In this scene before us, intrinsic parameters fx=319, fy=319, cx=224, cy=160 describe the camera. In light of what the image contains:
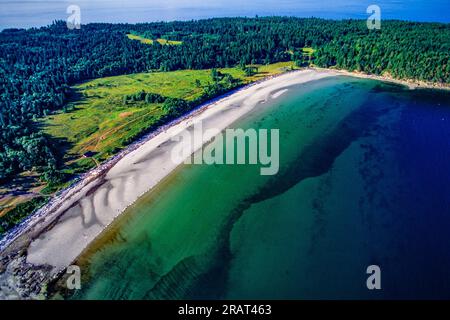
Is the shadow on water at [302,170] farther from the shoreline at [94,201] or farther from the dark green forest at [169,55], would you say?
the dark green forest at [169,55]

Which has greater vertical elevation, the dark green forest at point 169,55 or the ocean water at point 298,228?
the dark green forest at point 169,55

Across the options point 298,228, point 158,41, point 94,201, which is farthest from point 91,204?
point 158,41

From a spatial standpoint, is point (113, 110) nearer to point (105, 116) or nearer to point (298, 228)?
point (105, 116)

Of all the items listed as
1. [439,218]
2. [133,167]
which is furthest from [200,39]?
[439,218]

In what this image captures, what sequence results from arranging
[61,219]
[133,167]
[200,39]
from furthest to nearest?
1. [200,39]
2. [133,167]
3. [61,219]

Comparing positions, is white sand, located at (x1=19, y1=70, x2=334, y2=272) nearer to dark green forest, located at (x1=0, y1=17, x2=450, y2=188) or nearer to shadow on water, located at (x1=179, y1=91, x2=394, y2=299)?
dark green forest, located at (x1=0, y1=17, x2=450, y2=188)

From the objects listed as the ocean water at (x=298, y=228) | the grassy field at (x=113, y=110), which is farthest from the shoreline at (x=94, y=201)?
the grassy field at (x=113, y=110)
